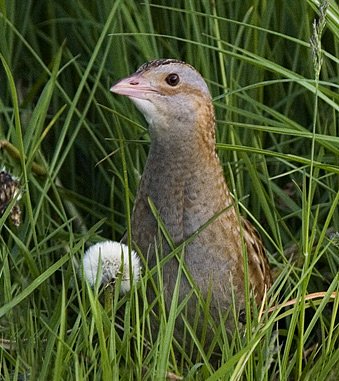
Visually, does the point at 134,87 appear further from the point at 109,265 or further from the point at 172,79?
the point at 109,265

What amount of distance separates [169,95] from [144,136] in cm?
66

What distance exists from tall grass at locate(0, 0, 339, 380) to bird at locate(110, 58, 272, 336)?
8 centimetres

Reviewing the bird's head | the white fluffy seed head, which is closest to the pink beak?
the bird's head

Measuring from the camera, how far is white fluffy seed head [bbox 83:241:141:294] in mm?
3164

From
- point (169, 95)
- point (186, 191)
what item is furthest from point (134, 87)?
point (186, 191)

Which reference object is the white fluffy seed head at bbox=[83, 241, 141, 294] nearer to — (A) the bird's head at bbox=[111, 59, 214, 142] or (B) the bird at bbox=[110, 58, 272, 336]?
(B) the bird at bbox=[110, 58, 272, 336]

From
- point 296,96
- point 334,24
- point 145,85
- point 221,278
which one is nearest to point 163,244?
point 221,278

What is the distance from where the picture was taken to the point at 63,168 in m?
4.83

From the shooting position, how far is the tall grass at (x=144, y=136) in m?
3.57

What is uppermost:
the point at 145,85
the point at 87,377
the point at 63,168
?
the point at 145,85

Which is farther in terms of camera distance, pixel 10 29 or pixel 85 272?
pixel 10 29

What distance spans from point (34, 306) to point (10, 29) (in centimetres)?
133

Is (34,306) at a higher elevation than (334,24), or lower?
lower

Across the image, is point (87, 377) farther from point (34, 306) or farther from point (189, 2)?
point (189, 2)
